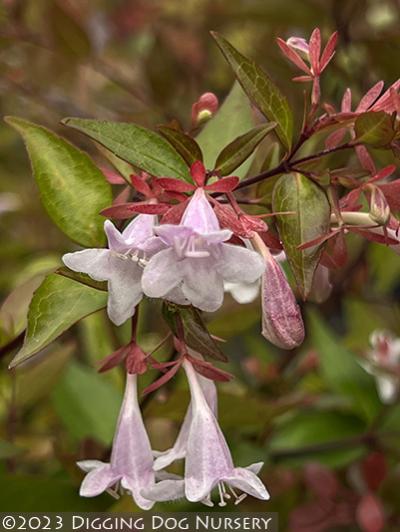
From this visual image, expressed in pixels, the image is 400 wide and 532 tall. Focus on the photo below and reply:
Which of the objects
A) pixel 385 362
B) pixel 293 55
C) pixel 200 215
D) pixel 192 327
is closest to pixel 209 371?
pixel 192 327

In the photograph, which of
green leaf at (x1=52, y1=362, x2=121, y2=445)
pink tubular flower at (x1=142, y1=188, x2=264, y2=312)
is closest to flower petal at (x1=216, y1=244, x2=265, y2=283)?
pink tubular flower at (x1=142, y1=188, x2=264, y2=312)

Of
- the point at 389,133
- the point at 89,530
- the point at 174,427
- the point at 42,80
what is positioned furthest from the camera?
the point at 42,80

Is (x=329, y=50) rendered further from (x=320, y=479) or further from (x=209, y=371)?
(x=320, y=479)

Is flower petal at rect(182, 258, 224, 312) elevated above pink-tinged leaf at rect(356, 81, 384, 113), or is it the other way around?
pink-tinged leaf at rect(356, 81, 384, 113)

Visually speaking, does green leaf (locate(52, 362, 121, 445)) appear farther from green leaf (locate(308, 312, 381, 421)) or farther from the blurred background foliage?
green leaf (locate(308, 312, 381, 421))

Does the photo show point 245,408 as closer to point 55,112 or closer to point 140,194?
point 140,194

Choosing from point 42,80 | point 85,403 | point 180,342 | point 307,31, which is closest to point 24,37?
point 42,80
